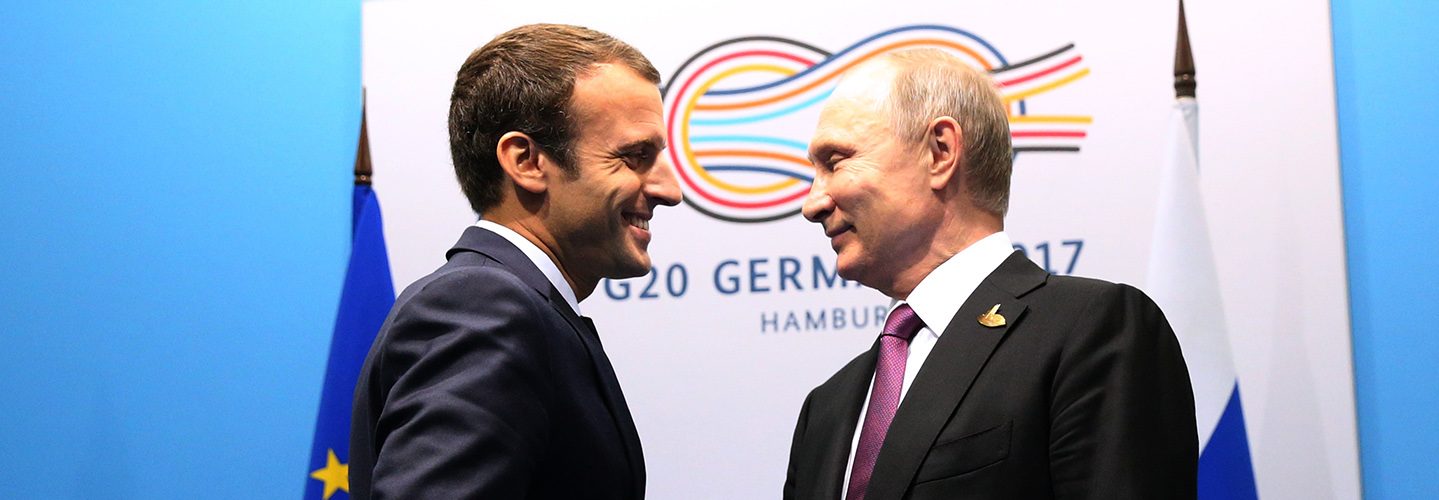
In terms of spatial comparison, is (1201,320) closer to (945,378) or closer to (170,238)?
(945,378)

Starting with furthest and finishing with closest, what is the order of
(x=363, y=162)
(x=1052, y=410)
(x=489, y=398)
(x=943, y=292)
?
1. (x=363, y=162)
2. (x=943, y=292)
3. (x=1052, y=410)
4. (x=489, y=398)

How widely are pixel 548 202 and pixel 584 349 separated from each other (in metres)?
0.25

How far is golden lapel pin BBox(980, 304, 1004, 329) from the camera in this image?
6.79ft

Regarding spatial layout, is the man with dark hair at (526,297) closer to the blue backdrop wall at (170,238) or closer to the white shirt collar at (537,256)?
the white shirt collar at (537,256)

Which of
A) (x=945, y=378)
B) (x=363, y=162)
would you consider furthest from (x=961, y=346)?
(x=363, y=162)

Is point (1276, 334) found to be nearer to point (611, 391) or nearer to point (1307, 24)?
point (1307, 24)

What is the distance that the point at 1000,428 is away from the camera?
6.37 ft

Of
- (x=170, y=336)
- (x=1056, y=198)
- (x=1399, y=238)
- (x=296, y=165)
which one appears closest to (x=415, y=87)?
(x=296, y=165)

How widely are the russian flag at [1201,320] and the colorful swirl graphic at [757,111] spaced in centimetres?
49

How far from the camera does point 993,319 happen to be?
6.82 ft

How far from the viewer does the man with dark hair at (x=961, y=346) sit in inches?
75.0

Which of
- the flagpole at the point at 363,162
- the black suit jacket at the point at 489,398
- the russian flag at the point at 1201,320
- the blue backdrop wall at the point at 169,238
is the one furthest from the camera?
the blue backdrop wall at the point at 169,238

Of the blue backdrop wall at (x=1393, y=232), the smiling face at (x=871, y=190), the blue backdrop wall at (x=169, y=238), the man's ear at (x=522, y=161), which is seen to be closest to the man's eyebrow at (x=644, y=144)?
the man's ear at (x=522, y=161)

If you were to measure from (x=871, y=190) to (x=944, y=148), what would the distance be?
0.14m
